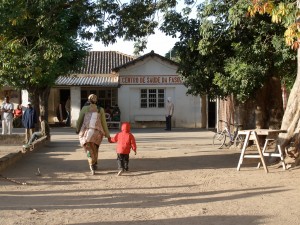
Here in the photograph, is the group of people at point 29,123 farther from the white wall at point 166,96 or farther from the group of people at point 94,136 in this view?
the white wall at point 166,96

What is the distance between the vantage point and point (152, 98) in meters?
33.4

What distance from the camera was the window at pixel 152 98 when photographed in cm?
3334

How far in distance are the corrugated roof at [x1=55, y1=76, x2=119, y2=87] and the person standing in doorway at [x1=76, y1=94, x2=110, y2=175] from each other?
21.1 metres

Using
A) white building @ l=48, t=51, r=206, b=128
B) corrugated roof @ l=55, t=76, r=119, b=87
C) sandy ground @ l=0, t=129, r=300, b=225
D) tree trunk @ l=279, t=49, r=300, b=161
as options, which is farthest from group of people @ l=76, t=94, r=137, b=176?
white building @ l=48, t=51, r=206, b=128

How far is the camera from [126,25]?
557 inches

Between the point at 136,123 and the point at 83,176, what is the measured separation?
2242 centimetres

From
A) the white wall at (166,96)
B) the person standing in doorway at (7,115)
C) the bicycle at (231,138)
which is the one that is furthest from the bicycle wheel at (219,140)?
the white wall at (166,96)

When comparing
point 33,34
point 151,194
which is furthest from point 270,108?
point 151,194

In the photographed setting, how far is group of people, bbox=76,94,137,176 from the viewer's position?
1124cm

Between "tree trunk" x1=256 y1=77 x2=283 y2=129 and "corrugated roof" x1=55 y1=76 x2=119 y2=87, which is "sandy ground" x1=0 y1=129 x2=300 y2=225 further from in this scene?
"corrugated roof" x1=55 y1=76 x2=119 y2=87

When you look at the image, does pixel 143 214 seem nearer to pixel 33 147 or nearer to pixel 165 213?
pixel 165 213

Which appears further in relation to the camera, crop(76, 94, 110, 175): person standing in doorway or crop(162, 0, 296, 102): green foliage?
crop(162, 0, 296, 102): green foliage

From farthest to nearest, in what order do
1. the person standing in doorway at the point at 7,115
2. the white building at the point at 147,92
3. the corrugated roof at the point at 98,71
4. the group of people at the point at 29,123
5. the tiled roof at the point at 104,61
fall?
the tiled roof at the point at 104,61, the white building at the point at 147,92, the corrugated roof at the point at 98,71, the person standing in doorway at the point at 7,115, the group of people at the point at 29,123

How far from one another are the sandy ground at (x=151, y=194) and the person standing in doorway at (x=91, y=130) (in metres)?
0.44
